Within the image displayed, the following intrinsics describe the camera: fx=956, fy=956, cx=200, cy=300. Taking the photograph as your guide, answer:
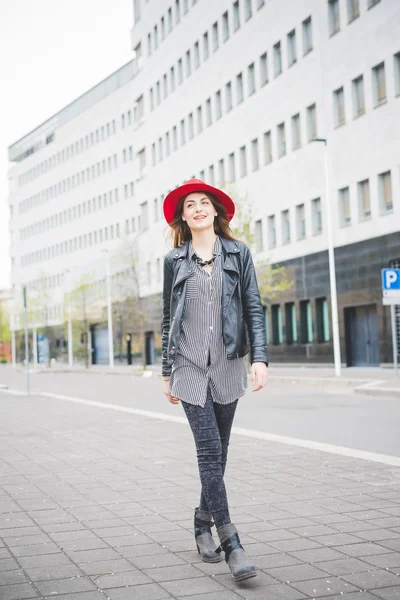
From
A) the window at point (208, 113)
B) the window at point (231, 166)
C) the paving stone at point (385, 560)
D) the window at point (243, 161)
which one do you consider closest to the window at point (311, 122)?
the window at point (243, 161)

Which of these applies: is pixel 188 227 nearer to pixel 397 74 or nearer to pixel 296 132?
pixel 397 74

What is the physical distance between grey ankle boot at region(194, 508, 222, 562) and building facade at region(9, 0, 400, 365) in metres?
28.4

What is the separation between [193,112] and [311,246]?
18.0m

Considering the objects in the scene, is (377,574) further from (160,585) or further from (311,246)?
(311,246)

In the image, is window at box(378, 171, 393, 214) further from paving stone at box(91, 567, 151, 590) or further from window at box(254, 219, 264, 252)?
paving stone at box(91, 567, 151, 590)

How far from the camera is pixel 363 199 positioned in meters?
38.1

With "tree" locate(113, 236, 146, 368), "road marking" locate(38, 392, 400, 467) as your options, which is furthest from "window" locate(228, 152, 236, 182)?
"road marking" locate(38, 392, 400, 467)

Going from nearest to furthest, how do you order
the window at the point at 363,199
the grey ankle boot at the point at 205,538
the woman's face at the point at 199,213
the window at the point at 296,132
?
the grey ankle boot at the point at 205,538, the woman's face at the point at 199,213, the window at the point at 363,199, the window at the point at 296,132

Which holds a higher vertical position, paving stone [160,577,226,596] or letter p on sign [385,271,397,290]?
letter p on sign [385,271,397,290]

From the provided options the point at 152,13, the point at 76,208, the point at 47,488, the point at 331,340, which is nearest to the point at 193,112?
the point at 152,13

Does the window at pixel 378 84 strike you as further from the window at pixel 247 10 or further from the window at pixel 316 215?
the window at pixel 247 10

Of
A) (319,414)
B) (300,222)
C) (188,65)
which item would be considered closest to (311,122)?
(300,222)

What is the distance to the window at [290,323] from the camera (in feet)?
148

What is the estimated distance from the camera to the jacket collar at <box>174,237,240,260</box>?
18.1ft
